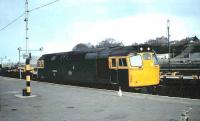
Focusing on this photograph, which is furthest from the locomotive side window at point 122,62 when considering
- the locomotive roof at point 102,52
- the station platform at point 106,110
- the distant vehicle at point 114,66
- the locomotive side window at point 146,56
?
the station platform at point 106,110

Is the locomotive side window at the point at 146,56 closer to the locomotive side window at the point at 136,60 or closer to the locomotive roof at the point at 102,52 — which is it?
the locomotive side window at the point at 136,60

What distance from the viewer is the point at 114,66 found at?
19656 millimetres

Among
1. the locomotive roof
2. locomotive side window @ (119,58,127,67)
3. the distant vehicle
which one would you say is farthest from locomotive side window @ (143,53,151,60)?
locomotive side window @ (119,58,127,67)

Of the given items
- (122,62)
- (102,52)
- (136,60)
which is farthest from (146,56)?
(102,52)

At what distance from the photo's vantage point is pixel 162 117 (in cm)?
926

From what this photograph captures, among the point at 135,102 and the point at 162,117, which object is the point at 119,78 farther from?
the point at 162,117

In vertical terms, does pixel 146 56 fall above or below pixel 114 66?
above

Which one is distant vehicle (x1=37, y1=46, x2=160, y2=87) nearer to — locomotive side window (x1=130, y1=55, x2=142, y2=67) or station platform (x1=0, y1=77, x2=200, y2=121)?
locomotive side window (x1=130, y1=55, x2=142, y2=67)

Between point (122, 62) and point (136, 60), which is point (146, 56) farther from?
point (122, 62)

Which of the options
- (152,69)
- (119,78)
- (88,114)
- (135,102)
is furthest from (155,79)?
(88,114)

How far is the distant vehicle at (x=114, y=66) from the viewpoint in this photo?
18359 millimetres

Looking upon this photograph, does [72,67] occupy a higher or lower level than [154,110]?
higher

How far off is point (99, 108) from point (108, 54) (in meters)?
9.50

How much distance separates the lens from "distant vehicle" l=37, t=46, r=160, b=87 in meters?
18.4
